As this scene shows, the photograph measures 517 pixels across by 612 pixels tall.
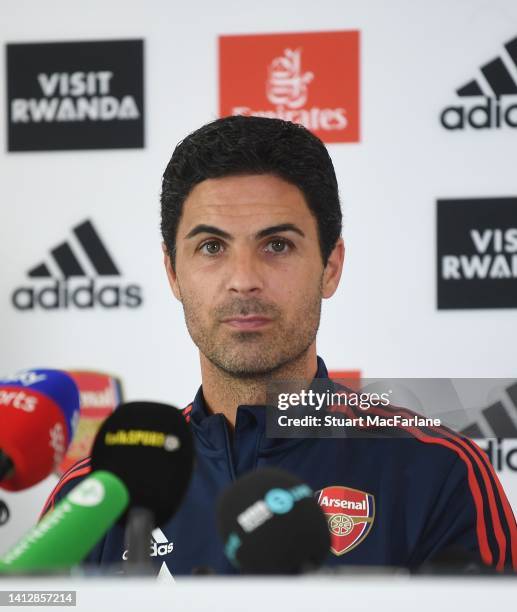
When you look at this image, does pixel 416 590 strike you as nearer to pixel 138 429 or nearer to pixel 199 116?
pixel 138 429

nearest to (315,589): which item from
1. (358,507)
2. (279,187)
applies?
(358,507)

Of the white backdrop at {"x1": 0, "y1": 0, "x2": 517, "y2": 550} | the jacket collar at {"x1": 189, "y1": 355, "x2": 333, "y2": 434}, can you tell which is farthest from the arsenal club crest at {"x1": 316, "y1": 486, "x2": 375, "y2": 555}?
the white backdrop at {"x1": 0, "y1": 0, "x2": 517, "y2": 550}

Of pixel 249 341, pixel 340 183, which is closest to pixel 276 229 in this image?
pixel 249 341

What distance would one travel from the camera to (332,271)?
5.22ft

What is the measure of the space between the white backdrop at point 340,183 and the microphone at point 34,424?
1.60 m

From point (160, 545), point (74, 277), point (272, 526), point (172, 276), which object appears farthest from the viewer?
point (74, 277)

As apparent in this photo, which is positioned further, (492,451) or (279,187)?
(492,451)

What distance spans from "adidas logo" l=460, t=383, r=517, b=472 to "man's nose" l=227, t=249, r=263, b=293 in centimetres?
109

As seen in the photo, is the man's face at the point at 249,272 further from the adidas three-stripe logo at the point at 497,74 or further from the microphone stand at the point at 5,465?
the adidas three-stripe logo at the point at 497,74

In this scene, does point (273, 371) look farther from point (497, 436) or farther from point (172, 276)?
point (497, 436)

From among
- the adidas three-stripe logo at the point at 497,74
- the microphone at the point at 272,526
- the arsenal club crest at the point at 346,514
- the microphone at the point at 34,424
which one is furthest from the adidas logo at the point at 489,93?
the microphone at the point at 272,526

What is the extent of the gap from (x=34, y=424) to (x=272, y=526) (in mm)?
237

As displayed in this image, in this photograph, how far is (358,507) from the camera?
130 centimetres

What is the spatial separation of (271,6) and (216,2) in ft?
0.48
